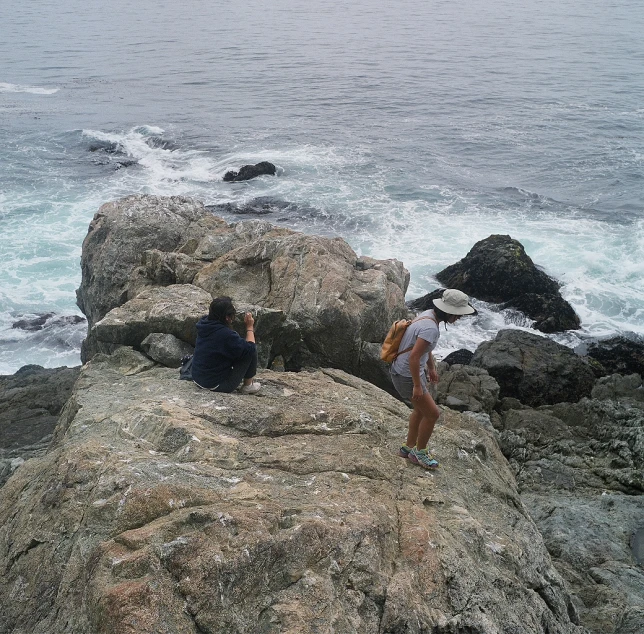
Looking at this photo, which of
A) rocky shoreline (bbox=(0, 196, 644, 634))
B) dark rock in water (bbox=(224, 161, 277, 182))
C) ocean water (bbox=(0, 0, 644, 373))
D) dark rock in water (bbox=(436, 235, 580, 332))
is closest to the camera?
rocky shoreline (bbox=(0, 196, 644, 634))

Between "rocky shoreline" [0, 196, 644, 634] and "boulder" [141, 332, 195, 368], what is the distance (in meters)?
0.04

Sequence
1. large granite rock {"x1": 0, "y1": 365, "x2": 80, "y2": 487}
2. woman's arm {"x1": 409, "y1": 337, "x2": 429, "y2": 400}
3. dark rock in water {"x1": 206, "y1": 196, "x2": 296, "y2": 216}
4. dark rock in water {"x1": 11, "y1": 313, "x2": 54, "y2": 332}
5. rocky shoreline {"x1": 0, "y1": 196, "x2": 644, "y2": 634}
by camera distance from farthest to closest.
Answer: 1. dark rock in water {"x1": 206, "y1": 196, "x2": 296, "y2": 216}
2. dark rock in water {"x1": 11, "y1": 313, "x2": 54, "y2": 332}
3. large granite rock {"x1": 0, "y1": 365, "x2": 80, "y2": 487}
4. woman's arm {"x1": 409, "y1": 337, "x2": 429, "y2": 400}
5. rocky shoreline {"x1": 0, "y1": 196, "x2": 644, "y2": 634}

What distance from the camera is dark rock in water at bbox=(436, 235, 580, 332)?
72.0ft

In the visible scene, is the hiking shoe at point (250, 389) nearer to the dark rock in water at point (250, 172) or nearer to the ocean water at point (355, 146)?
the ocean water at point (355, 146)

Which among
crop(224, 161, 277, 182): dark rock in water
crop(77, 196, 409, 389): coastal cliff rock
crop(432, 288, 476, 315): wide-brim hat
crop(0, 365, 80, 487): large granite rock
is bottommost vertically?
crop(224, 161, 277, 182): dark rock in water

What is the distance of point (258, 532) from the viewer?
5.65 meters

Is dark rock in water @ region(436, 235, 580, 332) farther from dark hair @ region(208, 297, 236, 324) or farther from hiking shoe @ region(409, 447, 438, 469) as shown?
dark hair @ region(208, 297, 236, 324)

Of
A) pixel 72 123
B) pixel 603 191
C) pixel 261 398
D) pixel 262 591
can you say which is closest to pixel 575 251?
pixel 603 191

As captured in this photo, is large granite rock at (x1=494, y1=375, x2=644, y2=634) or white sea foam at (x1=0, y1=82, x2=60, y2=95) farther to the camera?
white sea foam at (x1=0, y1=82, x2=60, y2=95)

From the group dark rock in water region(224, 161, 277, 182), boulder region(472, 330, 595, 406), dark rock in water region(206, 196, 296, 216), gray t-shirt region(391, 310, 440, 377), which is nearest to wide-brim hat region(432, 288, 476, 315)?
gray t-shirt region(391, 310, 440, 377)

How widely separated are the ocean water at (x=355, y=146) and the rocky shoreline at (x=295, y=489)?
8.10 m

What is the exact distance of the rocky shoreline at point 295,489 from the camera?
17.7ft

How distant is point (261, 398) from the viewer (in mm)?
9039

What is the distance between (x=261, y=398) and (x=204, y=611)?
13.6 ft
